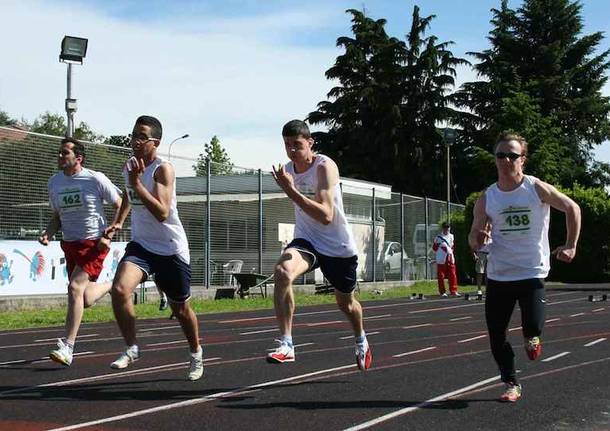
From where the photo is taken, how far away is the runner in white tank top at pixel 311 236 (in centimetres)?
664

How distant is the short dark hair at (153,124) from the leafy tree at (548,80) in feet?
168

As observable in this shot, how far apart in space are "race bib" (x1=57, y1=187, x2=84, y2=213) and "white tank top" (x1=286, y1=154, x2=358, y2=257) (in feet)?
7.55

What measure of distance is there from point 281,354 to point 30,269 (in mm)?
10842

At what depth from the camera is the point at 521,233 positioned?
606 cm

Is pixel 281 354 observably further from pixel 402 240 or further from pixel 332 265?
pixel 402 240

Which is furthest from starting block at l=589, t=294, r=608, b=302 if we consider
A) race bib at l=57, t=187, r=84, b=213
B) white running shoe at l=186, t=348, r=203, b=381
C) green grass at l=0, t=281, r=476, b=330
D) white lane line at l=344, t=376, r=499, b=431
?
white running shoe at l=186, t=348, r=203, b=381

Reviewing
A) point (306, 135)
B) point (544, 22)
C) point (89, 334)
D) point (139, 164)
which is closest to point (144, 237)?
point (139, 164)

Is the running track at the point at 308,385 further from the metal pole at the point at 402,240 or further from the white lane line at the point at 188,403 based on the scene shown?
the metal pole at the point at 402,240

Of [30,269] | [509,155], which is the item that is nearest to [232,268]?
[30,269]

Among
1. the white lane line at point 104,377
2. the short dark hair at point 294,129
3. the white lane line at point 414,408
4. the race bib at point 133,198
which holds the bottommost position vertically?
the white lane line at point 414,408

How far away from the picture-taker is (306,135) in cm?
689

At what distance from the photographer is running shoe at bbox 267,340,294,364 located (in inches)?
256

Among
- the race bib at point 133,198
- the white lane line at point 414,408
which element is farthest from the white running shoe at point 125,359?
the white lane line at point 414,408

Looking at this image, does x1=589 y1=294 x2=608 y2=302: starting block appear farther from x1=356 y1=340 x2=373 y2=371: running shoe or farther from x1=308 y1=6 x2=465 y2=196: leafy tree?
x1=308 y1=6 x2=465 y2=196: leafy tree
